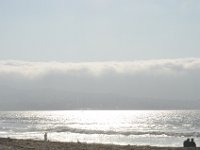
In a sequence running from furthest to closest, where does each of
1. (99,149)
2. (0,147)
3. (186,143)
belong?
(186,143), (99,149), (0,147)

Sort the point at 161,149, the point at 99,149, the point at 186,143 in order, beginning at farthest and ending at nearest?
the point at 186,143, the point at 161,149, the point at 99,149

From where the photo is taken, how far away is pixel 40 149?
30.1 meters

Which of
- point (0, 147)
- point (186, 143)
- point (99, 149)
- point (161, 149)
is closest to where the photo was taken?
point (0, 147)

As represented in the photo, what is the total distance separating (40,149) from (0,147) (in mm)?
2486

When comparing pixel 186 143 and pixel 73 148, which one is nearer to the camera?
pixel 73 148

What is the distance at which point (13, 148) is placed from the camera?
98.3ft

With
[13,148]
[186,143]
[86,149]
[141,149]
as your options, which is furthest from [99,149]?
[186,143]

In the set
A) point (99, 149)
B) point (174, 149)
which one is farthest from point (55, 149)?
point (174, 149)

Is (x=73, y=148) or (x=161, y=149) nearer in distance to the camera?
(x=73, y=148)

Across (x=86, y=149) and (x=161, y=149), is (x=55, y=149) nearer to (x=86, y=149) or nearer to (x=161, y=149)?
(x=86, y=149)

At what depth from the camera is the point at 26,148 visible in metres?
30.8

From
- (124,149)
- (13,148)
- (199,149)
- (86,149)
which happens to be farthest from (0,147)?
(199,149)

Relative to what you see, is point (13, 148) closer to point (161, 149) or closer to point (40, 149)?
point (40, 149)

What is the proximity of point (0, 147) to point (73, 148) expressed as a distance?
16.4 feet
